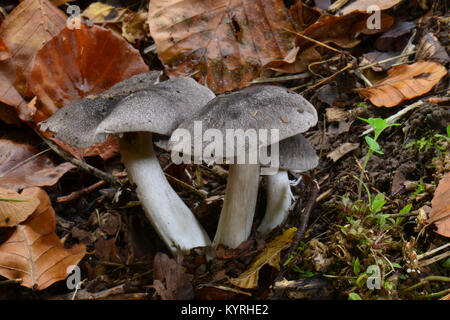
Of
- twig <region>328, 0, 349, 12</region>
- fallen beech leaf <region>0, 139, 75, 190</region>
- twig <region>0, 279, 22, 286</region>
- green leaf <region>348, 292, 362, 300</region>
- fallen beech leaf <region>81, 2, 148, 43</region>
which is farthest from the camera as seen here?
fallen beech leaf <region>81, 2, 148, 43</region>

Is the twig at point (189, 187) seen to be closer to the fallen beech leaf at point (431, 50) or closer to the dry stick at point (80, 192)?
the dry stick at point (80, 192)

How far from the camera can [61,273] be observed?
6.12ft

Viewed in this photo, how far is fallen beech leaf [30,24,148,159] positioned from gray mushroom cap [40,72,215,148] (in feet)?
1.60

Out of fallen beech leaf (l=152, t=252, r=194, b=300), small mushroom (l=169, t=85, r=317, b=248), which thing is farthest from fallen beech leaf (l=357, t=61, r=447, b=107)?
fallen beech leaf (l=152, t=252, r=194, b=300)

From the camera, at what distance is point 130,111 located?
1700 mm

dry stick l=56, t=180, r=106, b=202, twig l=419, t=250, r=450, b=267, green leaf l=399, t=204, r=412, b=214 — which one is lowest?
twig l=419, t=250, r=450, b=267

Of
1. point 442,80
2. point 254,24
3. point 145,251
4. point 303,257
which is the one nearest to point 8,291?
point 145,251

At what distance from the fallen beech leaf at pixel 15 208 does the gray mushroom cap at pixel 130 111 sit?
368 millimetres

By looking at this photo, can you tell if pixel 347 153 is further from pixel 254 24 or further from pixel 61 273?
pixel 61 273

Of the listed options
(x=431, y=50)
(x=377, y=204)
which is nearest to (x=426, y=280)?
(x=377, y=204)

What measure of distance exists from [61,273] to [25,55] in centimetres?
158

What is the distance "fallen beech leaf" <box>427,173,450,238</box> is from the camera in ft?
5.54

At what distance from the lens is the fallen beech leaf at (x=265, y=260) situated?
175 centimetres

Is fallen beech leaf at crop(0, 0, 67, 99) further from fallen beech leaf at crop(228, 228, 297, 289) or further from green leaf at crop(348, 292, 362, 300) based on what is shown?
green leaf at crop(348, 292, 362, 300)
